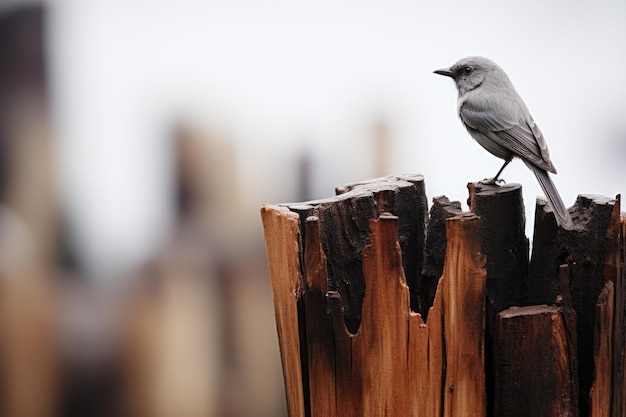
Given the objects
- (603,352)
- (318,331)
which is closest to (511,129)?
(603,352)

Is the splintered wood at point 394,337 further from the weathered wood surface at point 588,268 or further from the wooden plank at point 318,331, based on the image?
the weathered wood surface at point 588,268

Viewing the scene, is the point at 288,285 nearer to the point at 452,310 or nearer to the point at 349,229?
the point at 349,229

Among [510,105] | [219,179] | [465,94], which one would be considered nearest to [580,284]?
[510,105]

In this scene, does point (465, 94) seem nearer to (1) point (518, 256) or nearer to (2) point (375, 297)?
(1) point (518, 256)

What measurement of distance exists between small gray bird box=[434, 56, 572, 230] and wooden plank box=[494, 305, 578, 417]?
2.10 ft

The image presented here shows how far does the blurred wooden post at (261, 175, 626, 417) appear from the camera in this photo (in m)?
1.48

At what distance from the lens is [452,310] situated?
1.48 m

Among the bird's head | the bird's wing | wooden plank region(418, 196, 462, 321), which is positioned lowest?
wooden plank region(418, 196, 462, 321)

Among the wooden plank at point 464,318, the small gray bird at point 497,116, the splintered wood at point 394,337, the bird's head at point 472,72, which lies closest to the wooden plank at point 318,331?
the splintered wood at point 394,337

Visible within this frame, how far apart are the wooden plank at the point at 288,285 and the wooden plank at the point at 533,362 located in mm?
432

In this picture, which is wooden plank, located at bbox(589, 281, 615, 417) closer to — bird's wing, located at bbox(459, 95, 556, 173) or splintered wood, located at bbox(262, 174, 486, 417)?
splintered wood, located at bbox(262, 174, 486, 417)

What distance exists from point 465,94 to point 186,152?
92cm

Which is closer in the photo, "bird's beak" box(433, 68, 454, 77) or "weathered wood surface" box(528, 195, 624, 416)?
"weathered wood surface" box(528, 195, 624, 416)

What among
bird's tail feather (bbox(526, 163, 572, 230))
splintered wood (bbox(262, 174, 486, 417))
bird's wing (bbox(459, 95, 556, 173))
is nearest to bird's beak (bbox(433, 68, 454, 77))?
bird's wing (bbox(459, 95, 556, 173))
